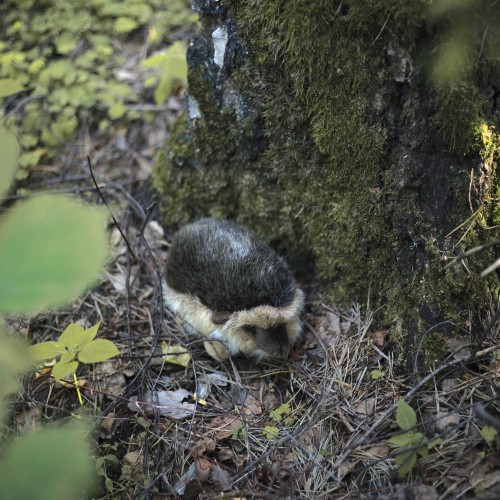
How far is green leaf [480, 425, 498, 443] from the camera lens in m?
2.31

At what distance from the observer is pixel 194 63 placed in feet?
12.3

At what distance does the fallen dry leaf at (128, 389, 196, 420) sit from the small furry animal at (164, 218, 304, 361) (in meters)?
0.43

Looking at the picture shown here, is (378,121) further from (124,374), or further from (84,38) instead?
(84,38)

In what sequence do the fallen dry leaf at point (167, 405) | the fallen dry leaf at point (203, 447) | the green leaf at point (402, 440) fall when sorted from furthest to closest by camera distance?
the fallen dry leaf at point (167, 405) < the fallen dry leaf at point (203, 447) < the green leaf at point (402, 440)

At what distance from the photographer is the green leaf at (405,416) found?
8.11 ft

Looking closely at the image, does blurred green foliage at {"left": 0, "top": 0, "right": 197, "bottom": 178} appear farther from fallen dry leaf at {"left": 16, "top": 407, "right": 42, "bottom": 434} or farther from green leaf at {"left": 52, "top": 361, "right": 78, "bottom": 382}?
green leaf at {"left": 52, "top": 361, "right": 78, "bottom": 382}

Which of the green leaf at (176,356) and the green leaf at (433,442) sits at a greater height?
the green leaf at (433,442)

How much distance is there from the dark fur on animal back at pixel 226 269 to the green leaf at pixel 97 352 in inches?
40.4

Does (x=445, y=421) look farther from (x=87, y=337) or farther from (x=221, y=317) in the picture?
(x=87, y=337)

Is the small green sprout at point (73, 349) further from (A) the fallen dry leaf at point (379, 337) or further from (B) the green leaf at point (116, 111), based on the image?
(B) the green leaf at point (116, 111)

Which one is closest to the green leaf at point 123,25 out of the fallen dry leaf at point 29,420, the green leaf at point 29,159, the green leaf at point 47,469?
the green leaf at point 29,159

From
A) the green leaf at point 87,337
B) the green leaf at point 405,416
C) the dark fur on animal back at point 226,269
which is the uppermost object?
the green leaf at point 87,337

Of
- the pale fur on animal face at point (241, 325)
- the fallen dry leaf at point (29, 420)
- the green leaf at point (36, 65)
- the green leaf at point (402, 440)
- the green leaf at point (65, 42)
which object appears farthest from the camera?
the green leaf at point (65, 42)

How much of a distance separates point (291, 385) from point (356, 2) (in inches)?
92.1
